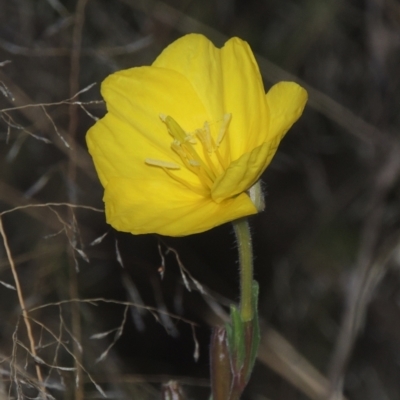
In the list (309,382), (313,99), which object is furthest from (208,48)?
(313,99)

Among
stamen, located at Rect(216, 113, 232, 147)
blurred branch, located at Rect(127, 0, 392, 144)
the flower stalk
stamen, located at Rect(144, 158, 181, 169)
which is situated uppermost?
stamen, located at Rect(216, 113, 232, 147)

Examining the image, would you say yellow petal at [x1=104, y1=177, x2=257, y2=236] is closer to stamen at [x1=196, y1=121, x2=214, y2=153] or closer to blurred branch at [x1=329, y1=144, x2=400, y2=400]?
stamen at [x1=196, y1=121, x2=214, y2=153]

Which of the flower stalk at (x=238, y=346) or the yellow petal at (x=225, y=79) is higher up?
the yellow petal at (x=225, y=79)

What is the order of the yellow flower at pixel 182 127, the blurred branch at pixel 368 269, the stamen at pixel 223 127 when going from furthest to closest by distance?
the blurred branch at pixel 368 269 → the stamen at pixel 223 127 → the yellow flower at pixel 182 127

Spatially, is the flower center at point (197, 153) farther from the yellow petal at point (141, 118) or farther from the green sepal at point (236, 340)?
the green sepal at point (236, 340)

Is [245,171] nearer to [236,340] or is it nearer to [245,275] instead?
[245,275]

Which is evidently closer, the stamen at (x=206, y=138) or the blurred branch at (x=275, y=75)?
the stamen at (x=206, y=138)

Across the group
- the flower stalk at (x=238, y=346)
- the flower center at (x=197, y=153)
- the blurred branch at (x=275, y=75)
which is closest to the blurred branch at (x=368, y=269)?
the blurred branch at (x=275, y=75)

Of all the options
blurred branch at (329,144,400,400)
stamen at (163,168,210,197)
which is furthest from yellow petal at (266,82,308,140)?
blurred branch at (329,144,400,400)
